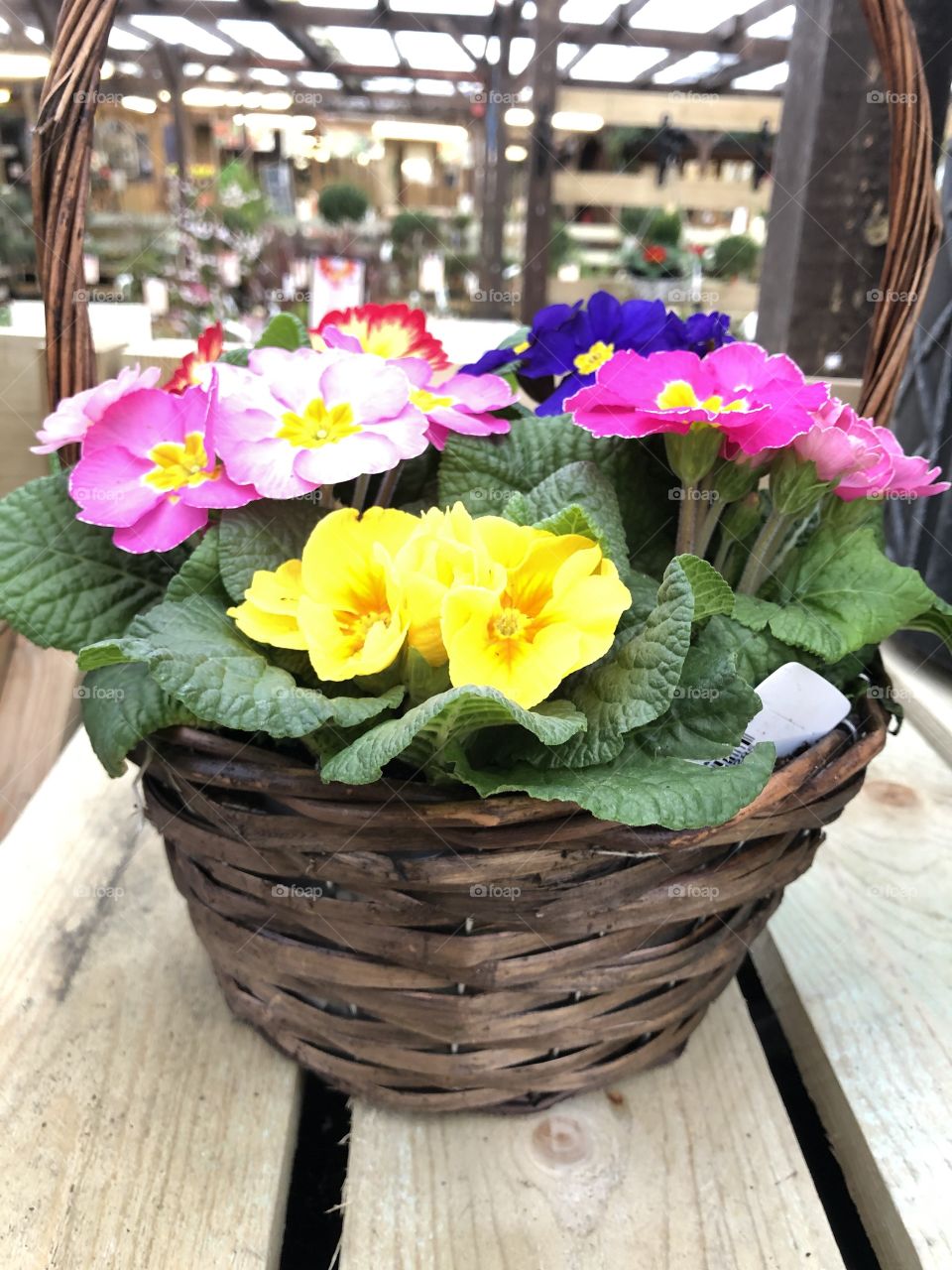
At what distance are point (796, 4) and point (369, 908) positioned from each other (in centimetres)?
134

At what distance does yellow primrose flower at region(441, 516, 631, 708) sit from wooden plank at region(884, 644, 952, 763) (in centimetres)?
44

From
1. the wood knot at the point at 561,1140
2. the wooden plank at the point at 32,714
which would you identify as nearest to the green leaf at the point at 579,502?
the wood knot at the point at 561,1140

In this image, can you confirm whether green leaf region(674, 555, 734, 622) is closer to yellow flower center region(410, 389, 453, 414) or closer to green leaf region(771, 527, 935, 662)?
green leaf region(771, 527, 935, 662)

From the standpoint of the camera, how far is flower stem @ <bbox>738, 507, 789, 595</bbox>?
20.8 inches

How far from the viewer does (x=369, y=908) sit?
0.43 m

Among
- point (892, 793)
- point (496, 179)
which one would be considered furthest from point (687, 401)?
point (496, 179)

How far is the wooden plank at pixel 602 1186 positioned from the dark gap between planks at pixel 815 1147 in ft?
0.26

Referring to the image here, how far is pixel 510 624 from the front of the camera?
1.37ft

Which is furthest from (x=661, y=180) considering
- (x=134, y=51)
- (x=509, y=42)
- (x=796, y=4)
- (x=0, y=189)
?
(x=134, y=51)

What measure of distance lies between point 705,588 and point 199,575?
24cm

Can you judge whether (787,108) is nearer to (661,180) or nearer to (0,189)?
(661,180)

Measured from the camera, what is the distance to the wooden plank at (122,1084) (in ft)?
1.47

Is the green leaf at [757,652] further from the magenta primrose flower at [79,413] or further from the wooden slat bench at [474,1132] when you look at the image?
the magenta primrose flower at [79,413]

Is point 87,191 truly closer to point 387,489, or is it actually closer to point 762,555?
point 387,489
